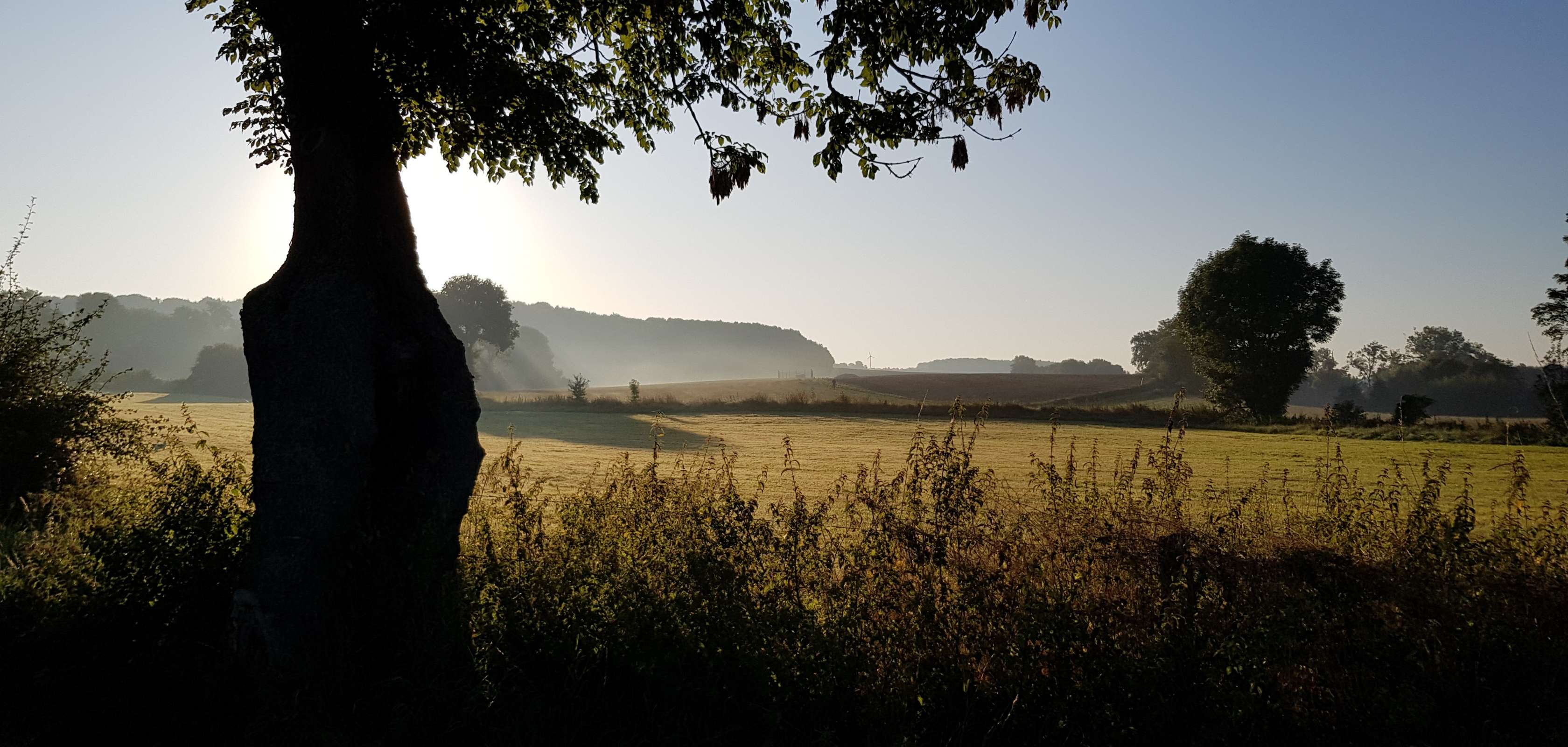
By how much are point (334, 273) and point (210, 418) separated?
4598 centimetres

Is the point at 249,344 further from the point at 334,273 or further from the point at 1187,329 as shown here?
the point at 1187,329

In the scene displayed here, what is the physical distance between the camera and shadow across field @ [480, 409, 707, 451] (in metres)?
33.8

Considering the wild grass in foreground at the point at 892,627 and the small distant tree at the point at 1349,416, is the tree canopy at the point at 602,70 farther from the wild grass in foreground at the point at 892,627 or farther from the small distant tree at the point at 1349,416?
the small distant tree at the point at 1349,416

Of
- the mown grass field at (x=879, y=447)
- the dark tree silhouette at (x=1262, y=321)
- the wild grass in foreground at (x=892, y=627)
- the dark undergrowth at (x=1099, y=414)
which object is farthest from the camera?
the dark tree silhouette at (x=1262, y=321)

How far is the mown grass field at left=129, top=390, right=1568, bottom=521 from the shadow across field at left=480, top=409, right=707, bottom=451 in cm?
18

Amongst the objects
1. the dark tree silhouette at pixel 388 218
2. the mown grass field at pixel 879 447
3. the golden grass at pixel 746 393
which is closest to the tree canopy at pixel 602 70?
the dark tree silhouette at pixel 388 218

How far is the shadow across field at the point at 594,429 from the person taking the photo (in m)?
33.8

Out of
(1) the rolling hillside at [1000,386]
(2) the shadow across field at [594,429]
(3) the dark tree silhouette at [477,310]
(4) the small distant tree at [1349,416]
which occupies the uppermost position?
(3) the dark tree silhouette at [477,310]

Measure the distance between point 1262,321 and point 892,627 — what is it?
53644mm

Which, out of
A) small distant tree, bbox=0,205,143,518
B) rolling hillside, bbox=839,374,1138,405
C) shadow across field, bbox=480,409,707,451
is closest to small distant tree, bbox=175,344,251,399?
shadow across field, bbox=480,409,707,451

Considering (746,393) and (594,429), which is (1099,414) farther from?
Result: (746,393)

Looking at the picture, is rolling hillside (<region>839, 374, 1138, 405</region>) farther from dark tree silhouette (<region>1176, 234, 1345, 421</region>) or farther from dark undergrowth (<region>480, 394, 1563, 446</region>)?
dark tree silhouette (<region>1176, 234, 1345, 421</region>)

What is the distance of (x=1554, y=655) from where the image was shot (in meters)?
4.85

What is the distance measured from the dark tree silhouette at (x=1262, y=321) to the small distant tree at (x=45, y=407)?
179 ft
